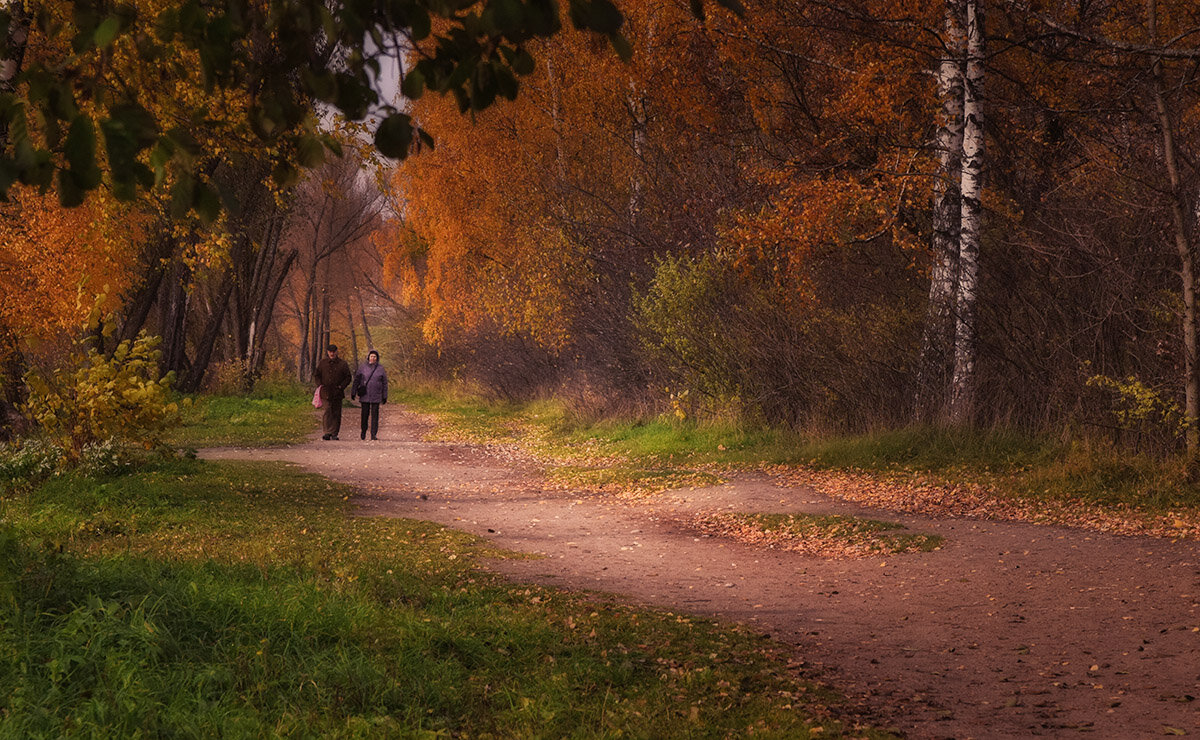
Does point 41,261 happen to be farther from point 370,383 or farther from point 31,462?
point 31,462

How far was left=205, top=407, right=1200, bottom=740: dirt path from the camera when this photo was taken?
5246mm

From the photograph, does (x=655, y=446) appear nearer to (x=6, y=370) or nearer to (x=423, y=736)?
(x=6, y=370)

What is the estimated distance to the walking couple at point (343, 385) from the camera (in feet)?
65.9

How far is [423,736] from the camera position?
14.5 feet

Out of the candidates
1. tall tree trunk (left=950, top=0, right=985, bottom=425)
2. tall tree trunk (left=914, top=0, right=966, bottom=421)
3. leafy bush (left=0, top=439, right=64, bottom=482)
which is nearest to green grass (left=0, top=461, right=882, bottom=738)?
leafy bush (left=0, top=439, right=64, bottom=482)

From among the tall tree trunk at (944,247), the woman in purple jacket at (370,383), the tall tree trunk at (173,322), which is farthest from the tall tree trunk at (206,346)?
the tall tree trunk at (944,247)

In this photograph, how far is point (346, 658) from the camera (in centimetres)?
505

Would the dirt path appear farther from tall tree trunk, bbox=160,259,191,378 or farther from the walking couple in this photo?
tall tree trunk, bbox=160,259,191,378

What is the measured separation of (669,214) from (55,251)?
10678 millimetres

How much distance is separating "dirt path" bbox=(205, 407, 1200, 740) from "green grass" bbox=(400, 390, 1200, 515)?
5.11 ft

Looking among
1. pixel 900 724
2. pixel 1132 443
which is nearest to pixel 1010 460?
pixel 1132 443

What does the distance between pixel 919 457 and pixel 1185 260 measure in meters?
3.99

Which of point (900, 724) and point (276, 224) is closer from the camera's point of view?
point (900, 724)

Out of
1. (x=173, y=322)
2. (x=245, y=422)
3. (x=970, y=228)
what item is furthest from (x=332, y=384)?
(x=173, y=322)
